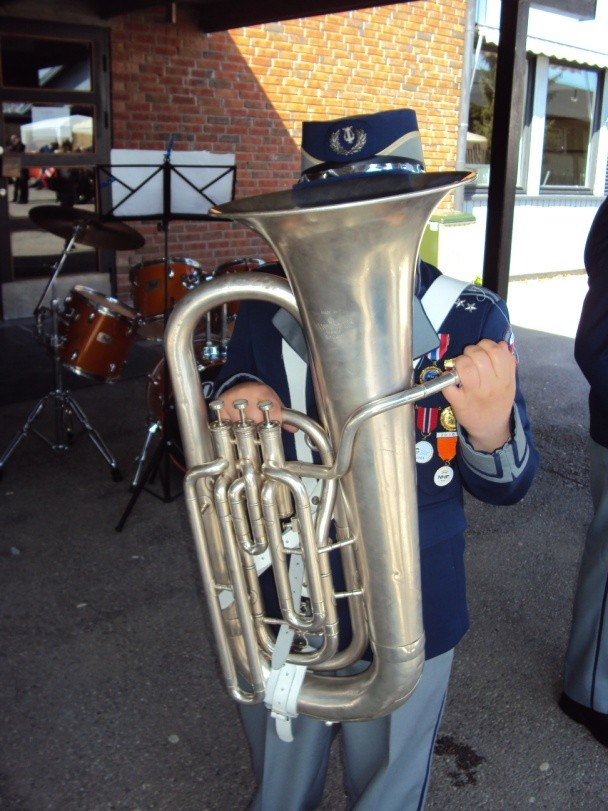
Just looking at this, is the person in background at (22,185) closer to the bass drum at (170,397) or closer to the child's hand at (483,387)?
the bass drum at (170,397)

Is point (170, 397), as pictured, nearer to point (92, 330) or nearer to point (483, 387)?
point (92, 330)

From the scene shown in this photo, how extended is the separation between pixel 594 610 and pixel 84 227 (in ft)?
11.4

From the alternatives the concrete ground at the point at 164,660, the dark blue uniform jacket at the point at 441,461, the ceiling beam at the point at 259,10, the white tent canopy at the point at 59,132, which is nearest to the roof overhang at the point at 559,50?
the ceiling beam at the point at 259,10

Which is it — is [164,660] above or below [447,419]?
A: below

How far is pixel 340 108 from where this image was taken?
8703 mm

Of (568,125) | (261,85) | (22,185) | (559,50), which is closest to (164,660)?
(22,185)

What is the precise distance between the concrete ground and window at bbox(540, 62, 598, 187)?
7.02m

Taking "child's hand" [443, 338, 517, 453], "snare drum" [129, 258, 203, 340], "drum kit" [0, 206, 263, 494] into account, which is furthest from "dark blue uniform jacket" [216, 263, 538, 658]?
"snare drum" [129, 258, 203, 340]

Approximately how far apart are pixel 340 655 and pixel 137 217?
3.46 meters

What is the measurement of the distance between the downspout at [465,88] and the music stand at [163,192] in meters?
5.34

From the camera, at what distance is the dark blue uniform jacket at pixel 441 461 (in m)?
1.44

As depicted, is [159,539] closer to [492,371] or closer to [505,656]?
[505,656]

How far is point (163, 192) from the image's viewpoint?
441 centimetres

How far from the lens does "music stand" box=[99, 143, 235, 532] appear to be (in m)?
4.20
